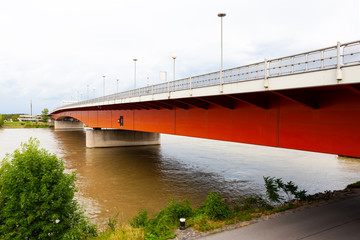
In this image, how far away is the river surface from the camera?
51.1 ft

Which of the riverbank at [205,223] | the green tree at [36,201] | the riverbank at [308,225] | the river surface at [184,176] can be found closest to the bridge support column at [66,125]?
the river surface at [184,176]

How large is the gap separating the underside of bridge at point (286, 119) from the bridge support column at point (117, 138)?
24640 millimetres

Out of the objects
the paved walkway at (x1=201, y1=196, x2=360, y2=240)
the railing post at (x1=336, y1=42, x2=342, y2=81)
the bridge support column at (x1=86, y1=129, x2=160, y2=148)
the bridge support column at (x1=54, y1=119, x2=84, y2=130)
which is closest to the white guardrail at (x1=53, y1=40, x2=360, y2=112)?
the railing post at (x1=336, y1=42, x2=342, y2=81)

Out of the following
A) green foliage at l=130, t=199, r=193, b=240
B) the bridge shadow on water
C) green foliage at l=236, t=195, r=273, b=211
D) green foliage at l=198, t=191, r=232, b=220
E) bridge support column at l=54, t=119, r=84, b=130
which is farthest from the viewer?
bridge support column at l=54, t=119, r=84, b=130

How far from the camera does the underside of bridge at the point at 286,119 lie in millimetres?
8594

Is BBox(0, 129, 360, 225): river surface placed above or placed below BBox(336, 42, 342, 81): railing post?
below

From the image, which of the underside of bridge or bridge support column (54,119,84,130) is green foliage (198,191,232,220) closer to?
the underside of bridge

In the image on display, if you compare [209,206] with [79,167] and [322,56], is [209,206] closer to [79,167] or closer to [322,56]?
[322,56]

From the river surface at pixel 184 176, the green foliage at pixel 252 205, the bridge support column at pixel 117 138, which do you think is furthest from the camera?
the bridge support column at pixel 117 138

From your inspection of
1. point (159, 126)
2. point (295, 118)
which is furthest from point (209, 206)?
point (159, 126)

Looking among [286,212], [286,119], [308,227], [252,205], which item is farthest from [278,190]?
[286,119]

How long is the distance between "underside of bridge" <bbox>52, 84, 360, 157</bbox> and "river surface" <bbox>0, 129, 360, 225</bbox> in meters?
4.77

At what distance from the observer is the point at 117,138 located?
4150 cm

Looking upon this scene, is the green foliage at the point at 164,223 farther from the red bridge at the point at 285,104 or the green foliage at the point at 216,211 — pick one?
the red bridge at the point at 285,104
